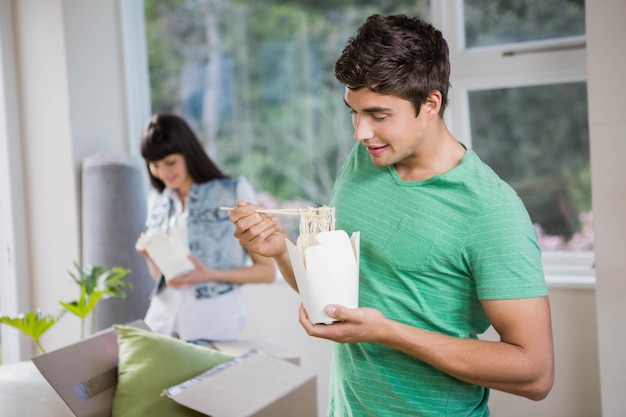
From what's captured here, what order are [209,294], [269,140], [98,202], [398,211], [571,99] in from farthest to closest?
[269,140], [98,202], [571,99], [209,294], [398,211]

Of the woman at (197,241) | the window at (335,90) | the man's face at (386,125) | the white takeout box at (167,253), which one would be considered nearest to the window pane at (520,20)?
the window at (335,90)

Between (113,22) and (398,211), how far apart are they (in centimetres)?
270

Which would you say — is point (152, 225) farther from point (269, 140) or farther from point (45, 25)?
point (45, 25)

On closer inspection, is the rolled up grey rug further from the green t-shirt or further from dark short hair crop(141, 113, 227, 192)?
the green t-shirt

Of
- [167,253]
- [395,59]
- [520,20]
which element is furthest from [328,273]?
[520,20]

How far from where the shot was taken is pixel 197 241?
2.93 meters

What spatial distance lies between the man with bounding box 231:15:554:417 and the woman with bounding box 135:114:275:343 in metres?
1.28

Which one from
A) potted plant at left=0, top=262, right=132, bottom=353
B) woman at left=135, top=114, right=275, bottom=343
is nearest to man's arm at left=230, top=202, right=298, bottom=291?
woman at left=135, top=114, right=275, bottom=343

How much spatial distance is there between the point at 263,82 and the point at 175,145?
99 cm

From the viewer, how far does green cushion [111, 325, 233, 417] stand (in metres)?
2.25

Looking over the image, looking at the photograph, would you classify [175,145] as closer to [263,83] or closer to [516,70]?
[263,83]

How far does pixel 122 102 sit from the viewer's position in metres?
3.85

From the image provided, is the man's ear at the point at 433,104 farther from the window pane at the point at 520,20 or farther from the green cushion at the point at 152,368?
the window pane at the point at 520,20

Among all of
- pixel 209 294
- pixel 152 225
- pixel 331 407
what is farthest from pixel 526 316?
pixel 152 225
